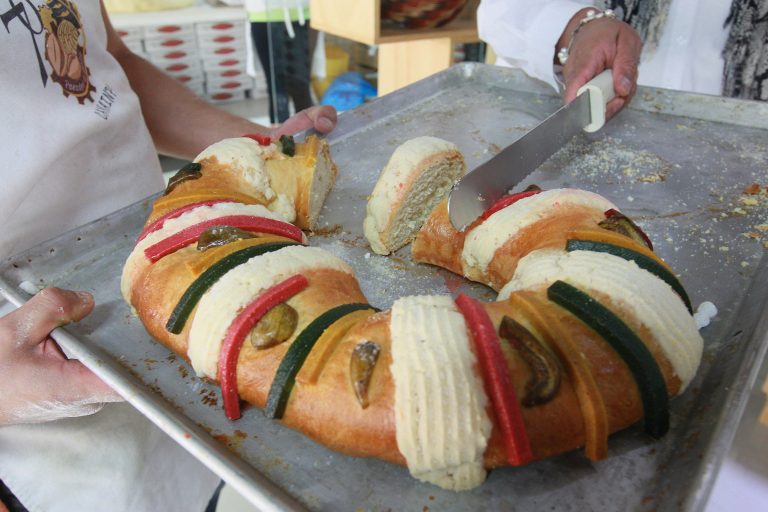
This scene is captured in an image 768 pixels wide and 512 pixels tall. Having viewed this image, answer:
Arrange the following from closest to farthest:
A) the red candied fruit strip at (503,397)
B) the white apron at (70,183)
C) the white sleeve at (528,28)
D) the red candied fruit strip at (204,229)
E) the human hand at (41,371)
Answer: the red candied fruit strip at (503,397) → the human hand at (41,371) → the red candied fruit strip at (204,229) → the white apron at (70,183) → the white sleeve at (528,28)

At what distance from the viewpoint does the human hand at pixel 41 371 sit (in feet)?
3.67

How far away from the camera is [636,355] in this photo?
95 centimetres

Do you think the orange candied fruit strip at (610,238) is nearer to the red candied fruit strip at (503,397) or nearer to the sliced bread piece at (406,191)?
the red candied fruit strip at (503,397)

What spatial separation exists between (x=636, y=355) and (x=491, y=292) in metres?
0.49

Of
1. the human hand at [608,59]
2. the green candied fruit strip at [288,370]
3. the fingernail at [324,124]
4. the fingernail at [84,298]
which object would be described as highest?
the human hand at [608,59]

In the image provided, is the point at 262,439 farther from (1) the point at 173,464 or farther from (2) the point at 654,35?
(2) the point at 654,35

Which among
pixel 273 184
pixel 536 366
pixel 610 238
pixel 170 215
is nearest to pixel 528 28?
pixel 273 184

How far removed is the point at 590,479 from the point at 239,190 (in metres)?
1.00

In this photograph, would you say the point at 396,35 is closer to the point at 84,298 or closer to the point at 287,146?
the point at 287,146

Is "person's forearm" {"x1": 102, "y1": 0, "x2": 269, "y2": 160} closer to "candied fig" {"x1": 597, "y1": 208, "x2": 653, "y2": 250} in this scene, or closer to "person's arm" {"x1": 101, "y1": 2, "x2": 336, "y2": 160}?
"person's arm" {"x1": 101, "y1": 2, "x2": 336, "y2": 160}

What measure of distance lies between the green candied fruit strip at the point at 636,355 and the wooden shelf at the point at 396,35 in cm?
228

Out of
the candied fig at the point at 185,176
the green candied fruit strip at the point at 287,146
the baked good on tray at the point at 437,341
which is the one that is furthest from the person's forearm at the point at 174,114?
the baked good on tray at the point at 437,341

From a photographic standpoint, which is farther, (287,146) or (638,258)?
(287,146)

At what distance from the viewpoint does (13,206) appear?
1372 millimetres
